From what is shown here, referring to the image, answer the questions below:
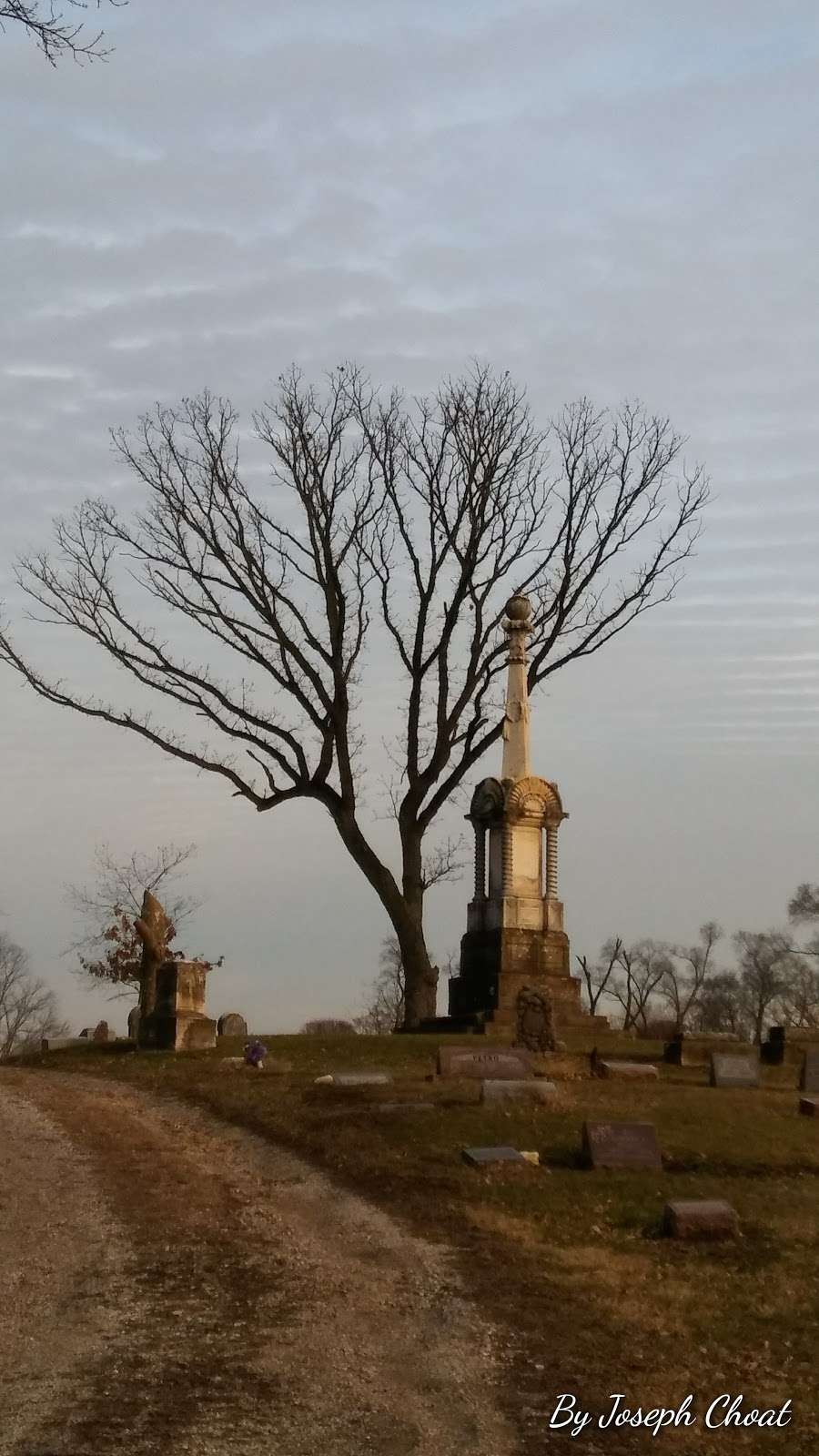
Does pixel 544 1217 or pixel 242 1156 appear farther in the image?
pixel 242 1156

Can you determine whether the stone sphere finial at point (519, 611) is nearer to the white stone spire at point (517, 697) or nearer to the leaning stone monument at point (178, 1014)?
the white stone spire at point (517, 697)

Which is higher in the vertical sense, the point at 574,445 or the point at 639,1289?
the point at 574,445

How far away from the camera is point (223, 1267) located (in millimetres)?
9156

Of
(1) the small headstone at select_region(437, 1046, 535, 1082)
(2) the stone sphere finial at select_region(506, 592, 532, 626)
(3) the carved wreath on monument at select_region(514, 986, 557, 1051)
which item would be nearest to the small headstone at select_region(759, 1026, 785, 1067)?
(3) the carved wreath on monument at select_region(514, 986, 557, 1051)

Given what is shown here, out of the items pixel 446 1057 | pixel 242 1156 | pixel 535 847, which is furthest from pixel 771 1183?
pixel 535 847

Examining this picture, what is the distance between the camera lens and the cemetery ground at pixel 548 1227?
6977 millimetres

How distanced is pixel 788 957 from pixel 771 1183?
73088 mm

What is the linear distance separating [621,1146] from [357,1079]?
207 inches

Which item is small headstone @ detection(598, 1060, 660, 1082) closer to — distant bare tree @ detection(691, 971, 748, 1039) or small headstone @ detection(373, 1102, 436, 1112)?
small headstone @ detection(373, 1102, 436, 1112)

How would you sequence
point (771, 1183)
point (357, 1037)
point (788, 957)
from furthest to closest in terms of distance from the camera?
point (788, 957)
point (357, 1037)
point (771, 1183)

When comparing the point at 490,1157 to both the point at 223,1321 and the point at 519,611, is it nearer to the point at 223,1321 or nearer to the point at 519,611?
the point at 223,1321

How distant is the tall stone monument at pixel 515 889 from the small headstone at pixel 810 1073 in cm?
757

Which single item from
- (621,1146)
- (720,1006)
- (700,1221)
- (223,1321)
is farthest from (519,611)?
(720,1006)

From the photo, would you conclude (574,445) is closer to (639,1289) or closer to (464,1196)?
(464,1196)
